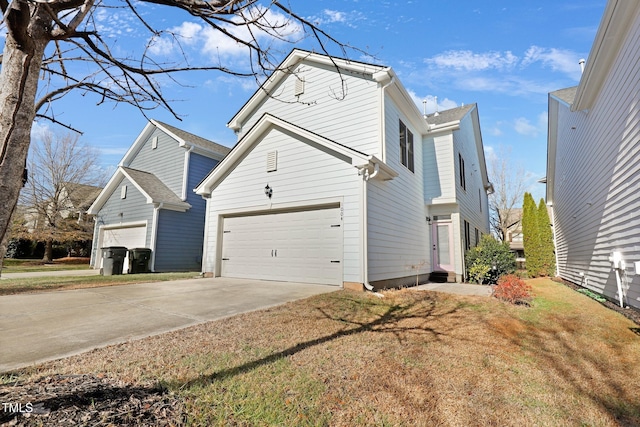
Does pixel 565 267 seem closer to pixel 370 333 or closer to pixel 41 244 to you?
pixel 370 333

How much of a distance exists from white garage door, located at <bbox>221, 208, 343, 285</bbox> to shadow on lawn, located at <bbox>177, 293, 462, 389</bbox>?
6.04ft

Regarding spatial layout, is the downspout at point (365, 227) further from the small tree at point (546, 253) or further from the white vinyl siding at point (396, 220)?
the small tree at point (546, 253)

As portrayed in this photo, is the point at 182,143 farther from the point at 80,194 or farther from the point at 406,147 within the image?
the point at 80,194

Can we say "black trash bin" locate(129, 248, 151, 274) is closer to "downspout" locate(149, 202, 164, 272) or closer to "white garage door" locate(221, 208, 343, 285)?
"downspout" locate(149, 202, 164, 272)

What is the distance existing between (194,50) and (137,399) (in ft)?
10.5

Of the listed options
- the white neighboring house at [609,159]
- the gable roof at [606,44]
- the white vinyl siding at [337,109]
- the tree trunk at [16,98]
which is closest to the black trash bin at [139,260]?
the white vinyl siding at [337,109]

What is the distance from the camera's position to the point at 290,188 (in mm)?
8688

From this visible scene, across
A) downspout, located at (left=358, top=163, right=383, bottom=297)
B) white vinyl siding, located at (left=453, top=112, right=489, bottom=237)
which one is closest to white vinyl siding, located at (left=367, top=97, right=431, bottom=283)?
downspout, located at (left=358, top=163, right=383, bottom=297)

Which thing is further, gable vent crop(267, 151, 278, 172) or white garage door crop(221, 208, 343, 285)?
gable vent crop(267, 151, 278, 172)

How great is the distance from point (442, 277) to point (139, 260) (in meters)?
12.0

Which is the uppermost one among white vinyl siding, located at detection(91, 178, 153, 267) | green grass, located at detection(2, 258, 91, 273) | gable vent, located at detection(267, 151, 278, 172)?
gable vent, located at detection(267, 151, 278, 172)

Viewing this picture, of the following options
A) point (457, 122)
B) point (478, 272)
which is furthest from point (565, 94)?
point (478, 272)

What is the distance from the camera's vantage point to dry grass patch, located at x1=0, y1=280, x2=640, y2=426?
2238mm

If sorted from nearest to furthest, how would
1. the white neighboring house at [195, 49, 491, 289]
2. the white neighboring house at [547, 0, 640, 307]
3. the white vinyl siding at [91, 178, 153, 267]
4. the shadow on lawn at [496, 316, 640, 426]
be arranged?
the shadow on lawn at [496, 316, 640, 426] → the white neighboring house at [547, 0, 640, 307] → the white neighboring house at [195, 49, 491, 289] → the white vinyl siding at [91, 178, 153, 267]
